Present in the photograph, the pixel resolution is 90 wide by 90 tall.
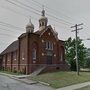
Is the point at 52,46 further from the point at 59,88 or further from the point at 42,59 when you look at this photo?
the point at 59,88

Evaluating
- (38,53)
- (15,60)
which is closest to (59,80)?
(38,53)

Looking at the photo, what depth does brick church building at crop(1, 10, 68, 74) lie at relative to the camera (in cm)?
3734

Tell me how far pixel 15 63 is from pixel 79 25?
1734cm

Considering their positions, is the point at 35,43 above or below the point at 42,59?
above

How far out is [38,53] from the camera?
3884cm

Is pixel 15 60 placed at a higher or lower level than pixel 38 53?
lower

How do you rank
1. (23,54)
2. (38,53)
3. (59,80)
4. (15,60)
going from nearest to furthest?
(59,80), (38,53), (23,54), (15,60)

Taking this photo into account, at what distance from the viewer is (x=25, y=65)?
37.5 metres

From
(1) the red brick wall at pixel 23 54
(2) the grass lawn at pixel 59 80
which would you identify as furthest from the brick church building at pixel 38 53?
(2) the grass lawn at pixel 59 80

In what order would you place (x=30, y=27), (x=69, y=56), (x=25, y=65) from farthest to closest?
(x=69, y=56) → (x=30, y=27) → (x=25, y=65)

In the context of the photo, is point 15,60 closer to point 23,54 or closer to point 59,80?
point 23,54

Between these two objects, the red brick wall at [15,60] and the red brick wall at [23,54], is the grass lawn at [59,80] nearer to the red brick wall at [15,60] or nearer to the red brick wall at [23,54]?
the red brick wall at [23,54]

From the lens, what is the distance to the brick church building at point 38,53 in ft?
123

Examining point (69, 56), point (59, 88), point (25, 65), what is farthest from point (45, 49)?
point (69, 56)
